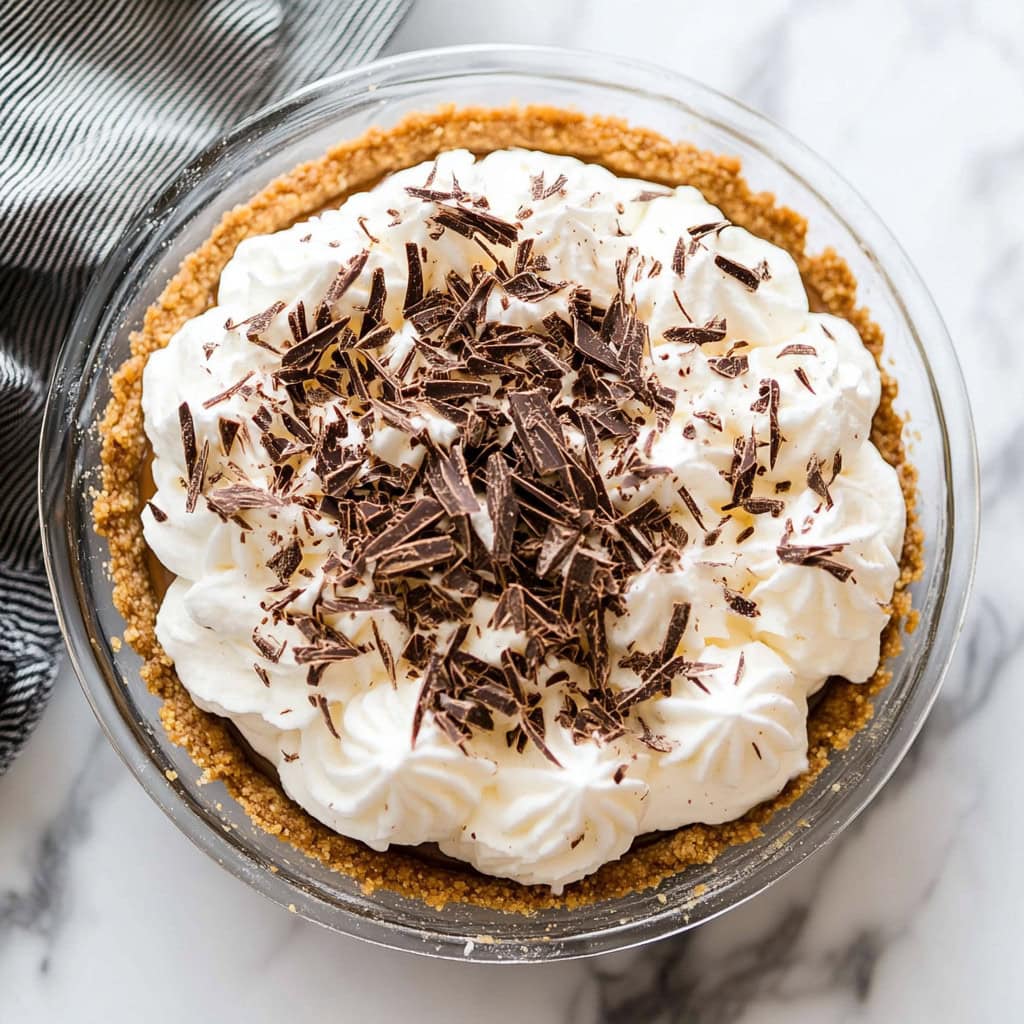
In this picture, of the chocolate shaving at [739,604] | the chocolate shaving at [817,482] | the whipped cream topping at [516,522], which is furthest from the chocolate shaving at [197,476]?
the chocolate shaving at [817,482]

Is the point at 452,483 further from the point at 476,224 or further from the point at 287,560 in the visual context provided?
the point at 476,224

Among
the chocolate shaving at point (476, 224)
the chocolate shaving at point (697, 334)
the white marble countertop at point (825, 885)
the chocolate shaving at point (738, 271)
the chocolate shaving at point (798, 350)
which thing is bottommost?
the white marble countertop at point (825, 885)

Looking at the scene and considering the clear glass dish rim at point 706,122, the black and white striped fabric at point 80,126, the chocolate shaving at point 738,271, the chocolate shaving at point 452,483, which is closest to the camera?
the chocolate shaving at point 452,483

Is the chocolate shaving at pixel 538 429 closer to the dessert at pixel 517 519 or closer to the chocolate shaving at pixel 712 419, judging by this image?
the dessert at pixel 517 519

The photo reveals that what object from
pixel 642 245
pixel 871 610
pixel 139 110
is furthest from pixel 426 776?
pixel 139 110

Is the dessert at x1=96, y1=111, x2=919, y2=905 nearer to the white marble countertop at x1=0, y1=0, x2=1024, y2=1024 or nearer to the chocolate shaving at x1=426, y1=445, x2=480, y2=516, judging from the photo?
the chocolate shaving at x1=426, y1=445, x2=480, y2=516

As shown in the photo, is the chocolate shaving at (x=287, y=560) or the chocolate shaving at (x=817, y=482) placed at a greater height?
the chocolate shaving at (x=817, y=482)

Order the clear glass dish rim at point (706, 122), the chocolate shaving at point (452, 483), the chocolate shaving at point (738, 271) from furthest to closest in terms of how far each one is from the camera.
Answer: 1. the clear glass dish rim at point (706, 122)
2. the chocolate shaving at point (738, 271)
3. the chocolate shaving at point (452, 483)

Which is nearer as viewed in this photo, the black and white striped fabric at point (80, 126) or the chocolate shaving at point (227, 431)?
the chocolate shaving at point (227, 431)

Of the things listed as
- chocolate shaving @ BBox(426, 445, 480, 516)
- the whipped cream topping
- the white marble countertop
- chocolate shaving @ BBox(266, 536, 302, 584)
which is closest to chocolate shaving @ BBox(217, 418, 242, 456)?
the whipped cream topping
